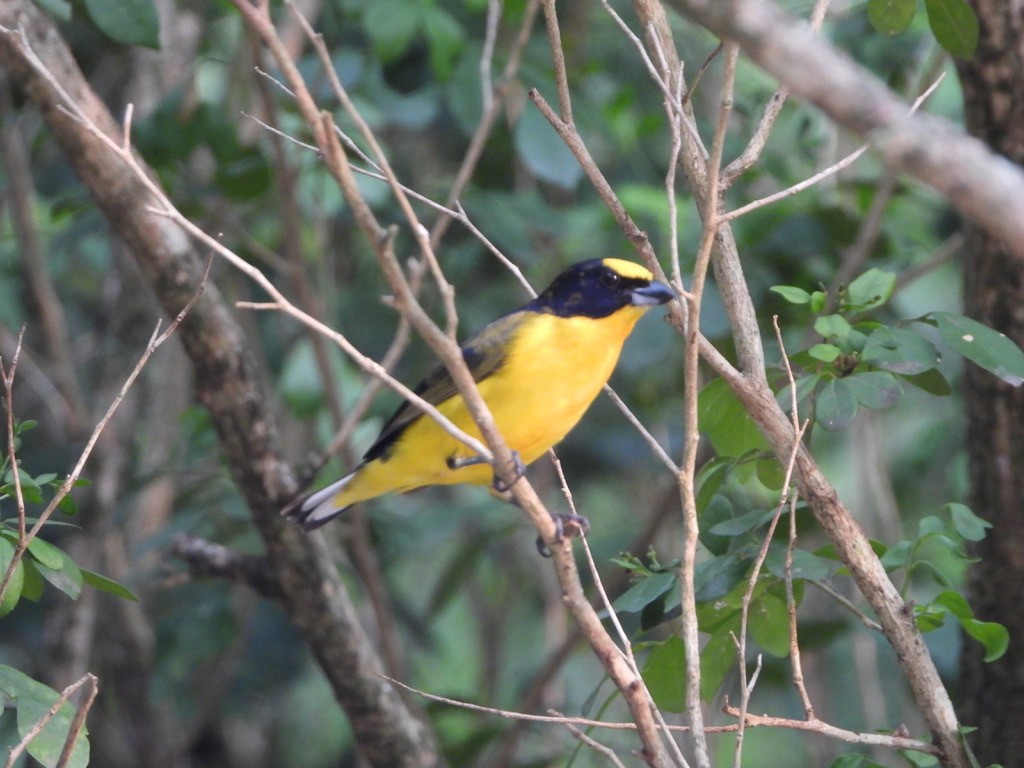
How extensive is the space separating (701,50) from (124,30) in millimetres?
2913

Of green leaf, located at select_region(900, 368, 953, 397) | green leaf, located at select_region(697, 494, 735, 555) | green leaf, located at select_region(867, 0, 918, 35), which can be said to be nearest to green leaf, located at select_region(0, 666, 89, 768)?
green leaf, located at select_region(697, 494, 735, 555)

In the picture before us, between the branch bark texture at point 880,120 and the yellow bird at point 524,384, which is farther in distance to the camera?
the yellow bird at point 524,384

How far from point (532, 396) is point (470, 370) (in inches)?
8.6

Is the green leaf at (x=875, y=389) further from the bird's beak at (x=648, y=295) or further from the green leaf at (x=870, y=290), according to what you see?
the bird's beak at (x=648, y=295)

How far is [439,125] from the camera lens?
5.15 m

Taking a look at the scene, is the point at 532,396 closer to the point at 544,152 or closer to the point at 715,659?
the point at 715,659

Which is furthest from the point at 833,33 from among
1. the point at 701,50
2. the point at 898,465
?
the point at 898,465

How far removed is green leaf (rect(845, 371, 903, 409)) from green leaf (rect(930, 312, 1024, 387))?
126 millimetres

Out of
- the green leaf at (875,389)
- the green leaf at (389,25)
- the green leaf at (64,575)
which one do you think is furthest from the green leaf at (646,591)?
the green leaf at (389,25)

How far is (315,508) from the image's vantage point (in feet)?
11.2

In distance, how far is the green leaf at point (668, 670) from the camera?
2.37 m

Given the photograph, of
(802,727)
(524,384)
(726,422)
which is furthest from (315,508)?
(802,727)

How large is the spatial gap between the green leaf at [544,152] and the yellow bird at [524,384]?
26.9 inches

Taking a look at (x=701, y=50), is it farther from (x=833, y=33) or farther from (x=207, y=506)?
(x=207, y=506)
